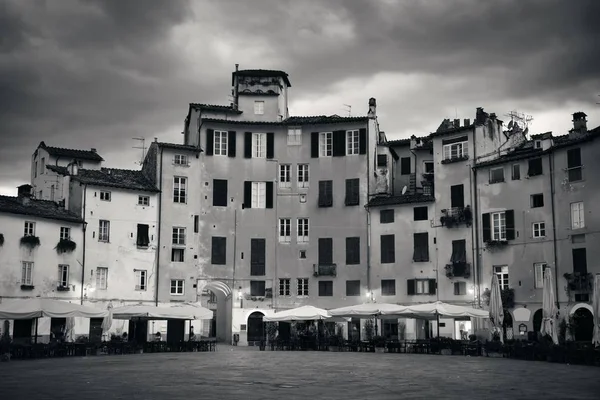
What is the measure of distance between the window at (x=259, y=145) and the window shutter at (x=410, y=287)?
56.0 ft

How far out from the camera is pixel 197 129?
223ft

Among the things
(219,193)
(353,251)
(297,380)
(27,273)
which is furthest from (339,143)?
(297,380)

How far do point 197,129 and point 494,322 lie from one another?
34.4 meters

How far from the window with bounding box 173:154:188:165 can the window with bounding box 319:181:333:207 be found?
11932 millimetres

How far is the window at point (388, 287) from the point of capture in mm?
63062

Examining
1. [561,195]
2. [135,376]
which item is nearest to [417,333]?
[561,195]

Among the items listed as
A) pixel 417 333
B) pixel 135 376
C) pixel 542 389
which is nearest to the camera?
pixel 542 389

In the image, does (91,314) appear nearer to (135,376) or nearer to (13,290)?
(13,290)

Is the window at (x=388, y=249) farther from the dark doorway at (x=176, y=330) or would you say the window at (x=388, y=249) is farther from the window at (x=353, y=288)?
the dark doorway at (x=176, y=330)

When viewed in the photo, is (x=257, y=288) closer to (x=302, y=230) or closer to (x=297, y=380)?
(x=302, y=230)

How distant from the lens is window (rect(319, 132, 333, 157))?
67.8 m

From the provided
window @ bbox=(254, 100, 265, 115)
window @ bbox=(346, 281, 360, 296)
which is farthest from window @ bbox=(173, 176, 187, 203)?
window @ bbox=(346, 281, 360, 296)

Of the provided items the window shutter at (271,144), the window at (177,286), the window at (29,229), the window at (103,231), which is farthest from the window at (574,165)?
the window at (29,229)

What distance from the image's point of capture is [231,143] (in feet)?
222
